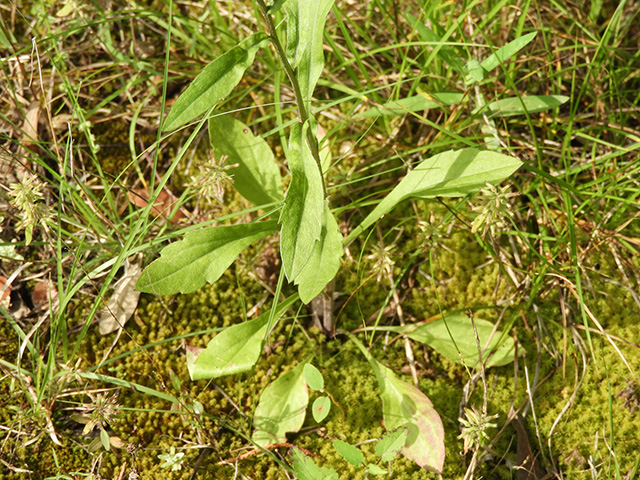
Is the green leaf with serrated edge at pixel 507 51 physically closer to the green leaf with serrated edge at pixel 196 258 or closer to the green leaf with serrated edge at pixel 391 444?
the green leaf with serrated edge at pixel 196 258

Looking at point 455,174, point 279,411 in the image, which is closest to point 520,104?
point 455,174

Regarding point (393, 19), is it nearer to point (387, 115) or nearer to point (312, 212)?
point (387, 115)

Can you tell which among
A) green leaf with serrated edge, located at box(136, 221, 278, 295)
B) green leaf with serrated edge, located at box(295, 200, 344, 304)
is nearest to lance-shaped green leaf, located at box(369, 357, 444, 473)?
green leaf with serrated edge, located at box(295, 200, 344, 304)

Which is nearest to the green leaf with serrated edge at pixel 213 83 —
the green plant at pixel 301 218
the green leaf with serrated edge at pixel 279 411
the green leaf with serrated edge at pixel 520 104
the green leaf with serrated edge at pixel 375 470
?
the green plant at pixel 301 218

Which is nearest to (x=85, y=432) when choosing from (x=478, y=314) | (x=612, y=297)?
(x=478, y=314)

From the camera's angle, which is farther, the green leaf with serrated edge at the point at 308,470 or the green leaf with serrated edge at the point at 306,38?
the green leaf with serrated edge at the point at 308,470

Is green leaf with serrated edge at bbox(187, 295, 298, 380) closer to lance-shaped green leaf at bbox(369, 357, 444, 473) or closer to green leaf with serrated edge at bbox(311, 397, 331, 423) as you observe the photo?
green leaf with serrated edge at bbox(311, 397, 331, 423)

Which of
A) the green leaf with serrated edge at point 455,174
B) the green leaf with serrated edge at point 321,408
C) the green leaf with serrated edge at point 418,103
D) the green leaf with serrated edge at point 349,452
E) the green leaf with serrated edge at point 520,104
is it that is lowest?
the green leaf with serrated edge at point 349,452

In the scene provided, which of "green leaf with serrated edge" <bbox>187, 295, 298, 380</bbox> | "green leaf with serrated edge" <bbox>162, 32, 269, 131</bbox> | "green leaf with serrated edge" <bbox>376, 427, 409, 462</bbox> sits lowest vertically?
"green leaf with serrated edge" <bbox>376, 427, 409, 462</bbox>
